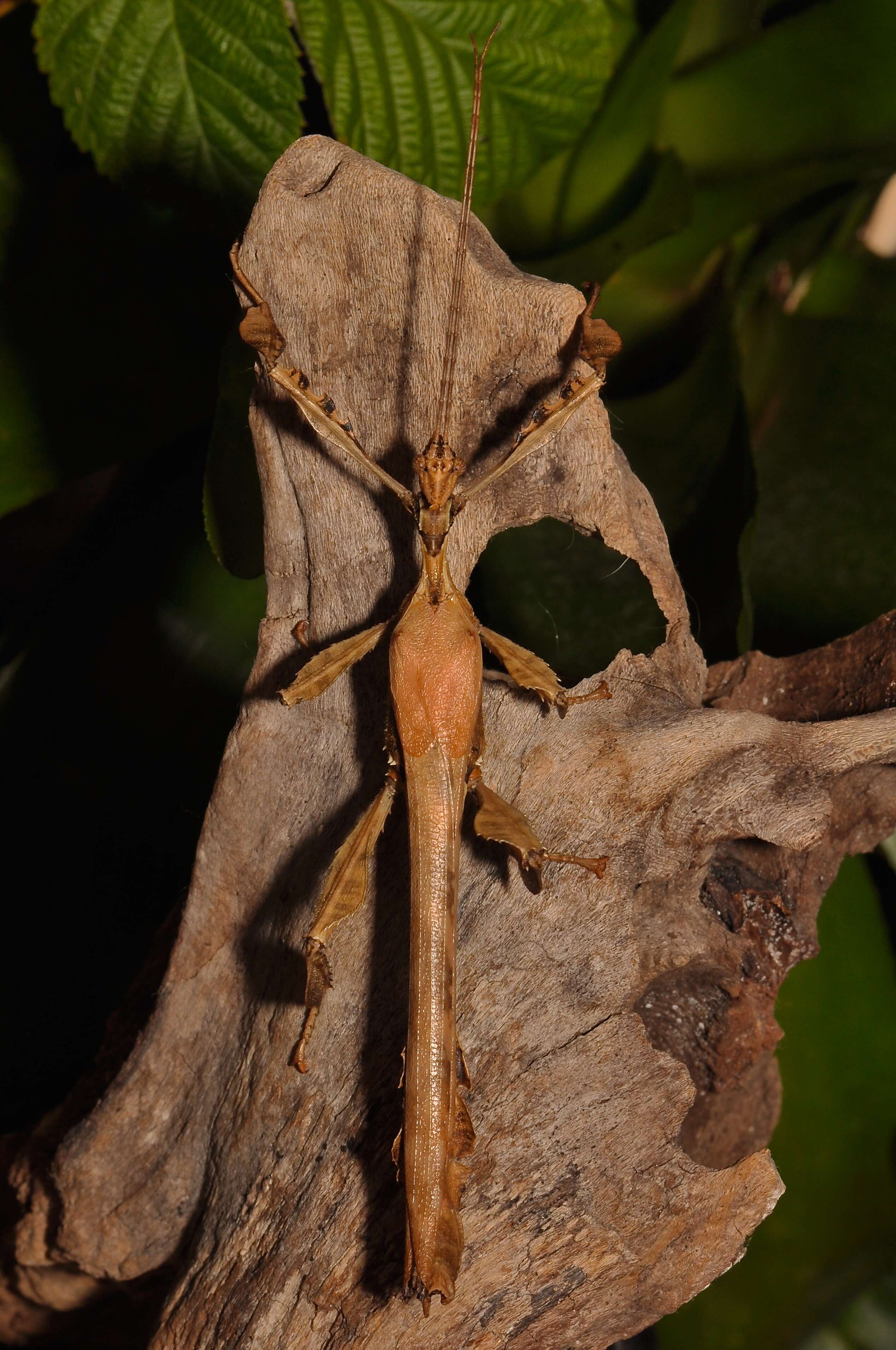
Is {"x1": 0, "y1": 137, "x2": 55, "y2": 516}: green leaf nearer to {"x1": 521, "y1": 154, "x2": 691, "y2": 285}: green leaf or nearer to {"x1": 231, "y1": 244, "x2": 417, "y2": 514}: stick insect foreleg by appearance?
{"x1": 231, "y1": 244, "x2": 417, "y2": 514}: stick insect foreleg

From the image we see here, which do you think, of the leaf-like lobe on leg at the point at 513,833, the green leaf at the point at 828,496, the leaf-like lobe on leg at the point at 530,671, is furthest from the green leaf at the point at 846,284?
the leaf-like lobe on leg at the point at 513,833

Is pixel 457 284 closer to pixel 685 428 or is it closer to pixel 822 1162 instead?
pixel 685 428

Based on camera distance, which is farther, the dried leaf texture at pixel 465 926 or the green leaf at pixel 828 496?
the green leaf at pixel 828 496

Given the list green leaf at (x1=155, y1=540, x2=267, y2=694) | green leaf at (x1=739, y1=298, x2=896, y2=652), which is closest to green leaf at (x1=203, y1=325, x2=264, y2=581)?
green leaf at (x1=155, y1=540, x2=267, y2=694)

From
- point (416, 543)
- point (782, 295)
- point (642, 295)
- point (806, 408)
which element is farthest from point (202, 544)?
point (782, 295)

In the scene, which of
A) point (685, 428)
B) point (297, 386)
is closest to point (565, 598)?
point (685, 428)

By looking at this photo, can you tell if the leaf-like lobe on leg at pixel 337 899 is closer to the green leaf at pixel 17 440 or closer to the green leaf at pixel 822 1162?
the green leaf at pixel 17 440
